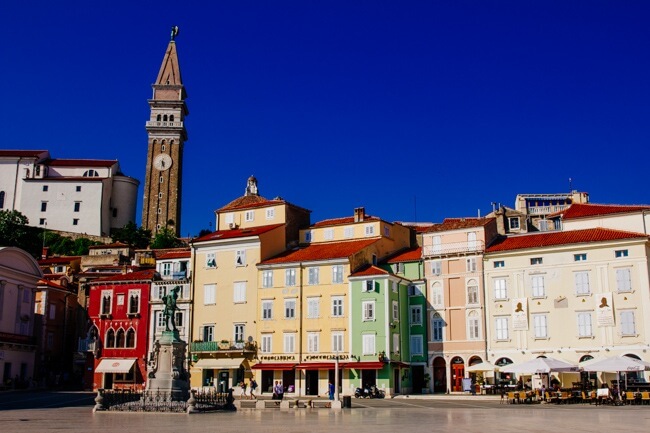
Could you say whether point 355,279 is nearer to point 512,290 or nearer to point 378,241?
point 378,241

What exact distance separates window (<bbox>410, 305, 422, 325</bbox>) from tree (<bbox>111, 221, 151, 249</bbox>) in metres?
60.2

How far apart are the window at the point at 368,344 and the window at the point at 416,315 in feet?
13.5

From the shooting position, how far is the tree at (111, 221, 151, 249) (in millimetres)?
111062

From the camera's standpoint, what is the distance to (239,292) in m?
62.4

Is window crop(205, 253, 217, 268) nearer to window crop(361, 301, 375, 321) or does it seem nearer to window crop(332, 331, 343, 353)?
window crop(332, 331, 343, 353)

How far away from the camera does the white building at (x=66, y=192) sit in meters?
124

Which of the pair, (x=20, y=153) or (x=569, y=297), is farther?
(x=20, y=153)

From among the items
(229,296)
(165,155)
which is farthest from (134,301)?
(165,155)

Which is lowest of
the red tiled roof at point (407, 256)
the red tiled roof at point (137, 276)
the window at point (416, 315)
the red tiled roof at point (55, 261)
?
the window at point (416, 315)

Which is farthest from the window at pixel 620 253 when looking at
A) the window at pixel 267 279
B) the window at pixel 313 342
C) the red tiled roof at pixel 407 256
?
the window at pixel 267 279

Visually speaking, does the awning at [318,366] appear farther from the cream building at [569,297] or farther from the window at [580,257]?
the window at [580,257]

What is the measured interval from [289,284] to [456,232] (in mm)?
13339

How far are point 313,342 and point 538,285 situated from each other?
16875 mm

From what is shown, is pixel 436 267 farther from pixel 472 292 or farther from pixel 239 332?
pixel 239 332
